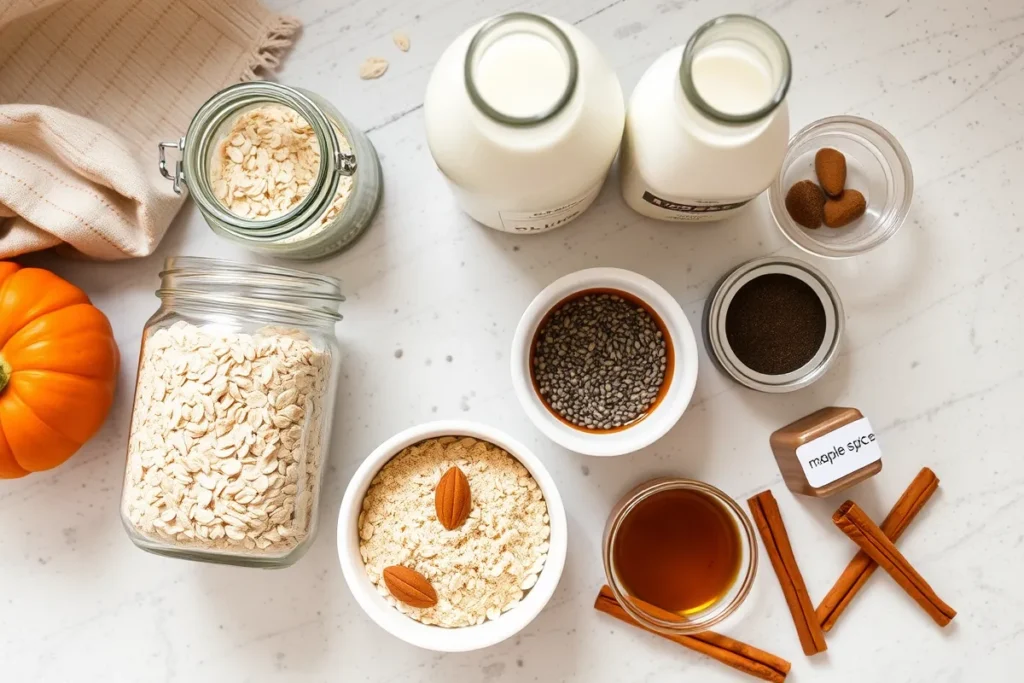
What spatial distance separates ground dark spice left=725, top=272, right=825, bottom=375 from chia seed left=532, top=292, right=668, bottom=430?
0.11 m

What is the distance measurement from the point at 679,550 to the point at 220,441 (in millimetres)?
638

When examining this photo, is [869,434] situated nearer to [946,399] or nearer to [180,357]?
[946,399]

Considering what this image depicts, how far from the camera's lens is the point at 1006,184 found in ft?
3.41

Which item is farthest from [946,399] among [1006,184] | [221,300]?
[221,300]

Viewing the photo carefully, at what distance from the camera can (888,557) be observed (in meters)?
1.01

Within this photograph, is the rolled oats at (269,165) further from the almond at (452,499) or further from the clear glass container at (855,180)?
the clear glass container at (855,180)

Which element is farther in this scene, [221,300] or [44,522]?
[44,522]

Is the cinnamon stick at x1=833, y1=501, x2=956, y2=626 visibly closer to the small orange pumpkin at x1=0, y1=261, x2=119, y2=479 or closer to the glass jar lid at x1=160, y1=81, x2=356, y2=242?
the glass jar lid at x1=160, y1=81, x2=356, y2=242

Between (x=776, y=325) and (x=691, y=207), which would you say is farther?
(x=776, y=325)

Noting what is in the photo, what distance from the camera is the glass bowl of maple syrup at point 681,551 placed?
→ 1.00 metres

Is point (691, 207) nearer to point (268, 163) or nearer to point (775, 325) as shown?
point (775, 325)

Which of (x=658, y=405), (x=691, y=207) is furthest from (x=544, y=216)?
(x=658, y=405)

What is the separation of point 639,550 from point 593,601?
0.10 metres

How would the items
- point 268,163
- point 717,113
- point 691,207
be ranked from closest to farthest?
point 717,113, point 691,207, point 268,163
